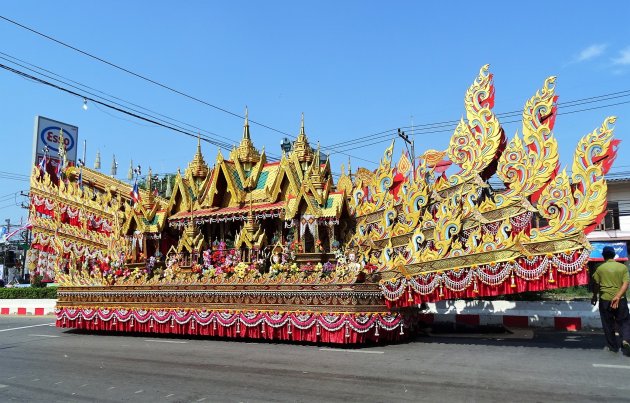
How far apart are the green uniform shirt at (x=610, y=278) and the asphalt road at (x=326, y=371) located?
3.08ft

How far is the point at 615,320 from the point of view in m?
7.77

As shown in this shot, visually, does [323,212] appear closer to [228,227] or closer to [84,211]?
[228,227]

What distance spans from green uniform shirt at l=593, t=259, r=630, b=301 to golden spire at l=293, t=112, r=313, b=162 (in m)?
7.72

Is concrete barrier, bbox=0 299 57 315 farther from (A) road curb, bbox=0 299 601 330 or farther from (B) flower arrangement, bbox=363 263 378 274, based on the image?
(B) flower arrangement, bbox=363 263 378 274

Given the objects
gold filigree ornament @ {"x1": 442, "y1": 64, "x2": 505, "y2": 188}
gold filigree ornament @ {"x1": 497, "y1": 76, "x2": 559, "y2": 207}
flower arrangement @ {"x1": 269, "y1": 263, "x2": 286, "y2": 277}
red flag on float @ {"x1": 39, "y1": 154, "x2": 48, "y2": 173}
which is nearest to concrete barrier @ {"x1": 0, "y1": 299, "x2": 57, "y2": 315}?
red flag on float @ {"x1": 39, "y1": 154, "x2": 48, "y2": 173}

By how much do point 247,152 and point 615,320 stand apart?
10080 millimetres

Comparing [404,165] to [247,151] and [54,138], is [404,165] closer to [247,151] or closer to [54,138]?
[247,151]

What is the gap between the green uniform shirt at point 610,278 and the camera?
25.1 ft

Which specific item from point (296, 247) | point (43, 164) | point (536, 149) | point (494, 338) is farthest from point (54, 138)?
point (536, 149)

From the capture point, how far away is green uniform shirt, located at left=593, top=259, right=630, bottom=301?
7.66m

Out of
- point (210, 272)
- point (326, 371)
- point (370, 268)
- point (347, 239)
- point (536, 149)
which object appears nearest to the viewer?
point (326, 371)

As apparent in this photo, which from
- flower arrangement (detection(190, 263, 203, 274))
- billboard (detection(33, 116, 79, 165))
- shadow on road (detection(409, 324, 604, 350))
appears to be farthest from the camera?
billboard (detection(33, 116, 79, 165))

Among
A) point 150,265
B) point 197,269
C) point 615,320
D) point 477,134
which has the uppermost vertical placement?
point 477,134

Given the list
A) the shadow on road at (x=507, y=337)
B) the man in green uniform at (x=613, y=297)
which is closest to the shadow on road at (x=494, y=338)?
the shadow on road at (x=507, y=337)
